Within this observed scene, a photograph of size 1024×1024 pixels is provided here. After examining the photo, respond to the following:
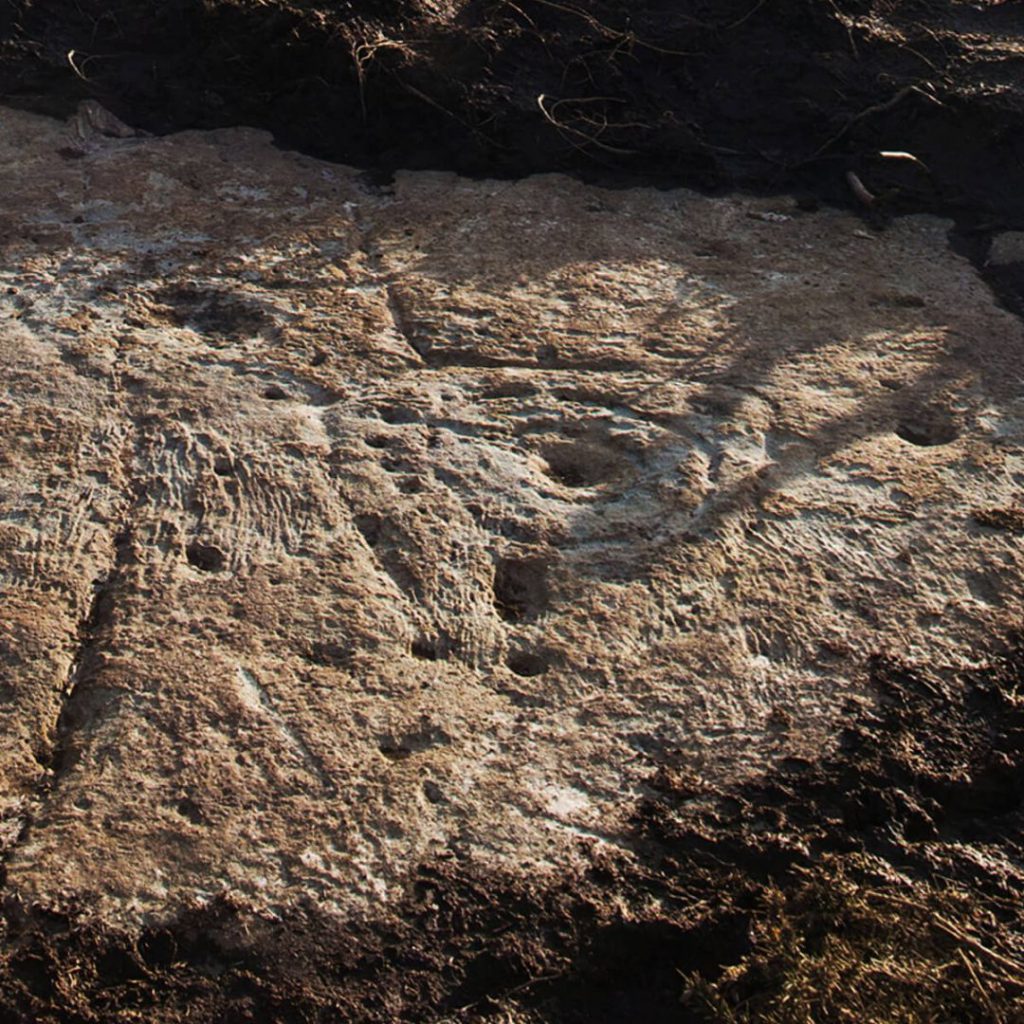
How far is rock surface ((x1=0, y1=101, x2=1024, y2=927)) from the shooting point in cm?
235

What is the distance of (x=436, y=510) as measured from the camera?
9.44ft

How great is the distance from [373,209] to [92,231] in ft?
2.55

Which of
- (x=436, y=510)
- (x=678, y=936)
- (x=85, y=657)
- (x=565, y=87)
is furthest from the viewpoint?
(x=565, y=87)

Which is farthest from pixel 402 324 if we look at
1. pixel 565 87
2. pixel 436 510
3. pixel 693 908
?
pixel 693 908

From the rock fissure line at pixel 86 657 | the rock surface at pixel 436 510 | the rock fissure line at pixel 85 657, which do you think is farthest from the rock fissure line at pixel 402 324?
the rock fissure line at pixel 86 657

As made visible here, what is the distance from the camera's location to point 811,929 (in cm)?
223

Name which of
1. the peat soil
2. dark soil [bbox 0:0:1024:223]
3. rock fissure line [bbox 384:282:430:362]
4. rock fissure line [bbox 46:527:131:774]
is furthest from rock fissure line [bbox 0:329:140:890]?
dark soil [bbox 0:0:1024:223]

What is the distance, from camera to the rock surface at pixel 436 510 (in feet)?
7.70

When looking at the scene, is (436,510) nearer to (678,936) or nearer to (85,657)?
(85,657)

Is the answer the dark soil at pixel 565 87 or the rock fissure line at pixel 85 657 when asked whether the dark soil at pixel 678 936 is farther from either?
the dark soil at pixel 565 87

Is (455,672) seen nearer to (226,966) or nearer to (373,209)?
(226,966)

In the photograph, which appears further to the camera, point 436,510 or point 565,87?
point 565,87

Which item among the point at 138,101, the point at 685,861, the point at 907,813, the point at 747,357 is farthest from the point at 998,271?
the point at 138,101

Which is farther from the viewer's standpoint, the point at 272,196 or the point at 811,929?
the point at 272,196
